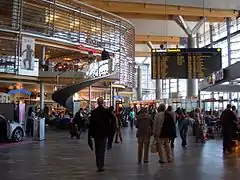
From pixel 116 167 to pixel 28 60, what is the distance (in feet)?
48.8

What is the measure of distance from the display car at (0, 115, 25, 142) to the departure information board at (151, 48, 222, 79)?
764 centimetres

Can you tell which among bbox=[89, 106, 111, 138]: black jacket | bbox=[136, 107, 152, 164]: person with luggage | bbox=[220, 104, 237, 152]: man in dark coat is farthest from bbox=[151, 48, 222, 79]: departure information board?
bbox=[89, 106, 111, 138]: black jacket

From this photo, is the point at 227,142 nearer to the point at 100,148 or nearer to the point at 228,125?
the point at 228,125

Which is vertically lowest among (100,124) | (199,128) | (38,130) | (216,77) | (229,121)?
(38,130)

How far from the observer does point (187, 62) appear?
1814 centimetres

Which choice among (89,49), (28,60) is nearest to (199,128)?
(28,60)

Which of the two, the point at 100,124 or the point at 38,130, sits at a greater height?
the point at 100,124

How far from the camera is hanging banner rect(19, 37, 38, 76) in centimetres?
2169

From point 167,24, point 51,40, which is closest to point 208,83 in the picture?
point 51,40

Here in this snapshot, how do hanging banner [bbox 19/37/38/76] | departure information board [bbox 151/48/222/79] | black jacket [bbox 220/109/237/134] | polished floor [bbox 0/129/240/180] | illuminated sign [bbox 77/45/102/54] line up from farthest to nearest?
illuminated sign [bbox 77/45/102/54] < hanging banner [bbox 19/37/38/76] < departure information board [bbox 151/48/222/79] < black jacket [bbox 220/109/237/134] < polished floor [bbox 0/129/240/180]

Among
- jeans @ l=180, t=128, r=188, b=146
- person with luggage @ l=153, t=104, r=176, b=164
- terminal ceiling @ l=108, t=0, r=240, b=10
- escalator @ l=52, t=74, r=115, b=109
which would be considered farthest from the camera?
terminal ceiling @ l=108, t=0, r=240, b=10

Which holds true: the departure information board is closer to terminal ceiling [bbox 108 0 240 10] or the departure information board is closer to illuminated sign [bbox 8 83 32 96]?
illuminated sign [bbox 8 83 32 96]

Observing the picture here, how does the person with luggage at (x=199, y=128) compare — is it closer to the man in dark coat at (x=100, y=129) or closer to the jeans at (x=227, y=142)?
the jeans at (x=227, y=142)

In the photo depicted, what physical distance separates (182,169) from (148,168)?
0.81 meters
